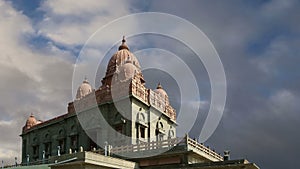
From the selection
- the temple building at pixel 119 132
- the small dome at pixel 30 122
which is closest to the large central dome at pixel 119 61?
the temple building at pixel 119 132

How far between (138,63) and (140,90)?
246 inches

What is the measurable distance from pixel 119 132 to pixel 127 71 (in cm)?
649

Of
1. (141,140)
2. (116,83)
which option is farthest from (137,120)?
(116,83)

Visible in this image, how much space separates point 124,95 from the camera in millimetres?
41219

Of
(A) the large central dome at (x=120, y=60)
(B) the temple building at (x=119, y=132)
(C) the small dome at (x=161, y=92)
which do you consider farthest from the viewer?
(C) the small dome at (x=161, y=92)

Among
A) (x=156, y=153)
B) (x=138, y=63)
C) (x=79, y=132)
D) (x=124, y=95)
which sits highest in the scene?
(x=138, y=63)

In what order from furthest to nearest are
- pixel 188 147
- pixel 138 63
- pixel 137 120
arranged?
pixel 138 63
pixel 137 120
pixel 188 147

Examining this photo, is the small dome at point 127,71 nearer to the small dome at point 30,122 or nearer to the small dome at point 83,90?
the small dome at point 83,90

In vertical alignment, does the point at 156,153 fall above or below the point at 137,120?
below

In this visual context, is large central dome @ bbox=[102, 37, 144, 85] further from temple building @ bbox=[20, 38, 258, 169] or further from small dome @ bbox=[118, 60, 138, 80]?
small dome @ bbox=[118, 60, 138, 80]

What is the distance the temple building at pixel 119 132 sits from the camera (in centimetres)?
3083

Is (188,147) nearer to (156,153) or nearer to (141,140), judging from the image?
(156,153)

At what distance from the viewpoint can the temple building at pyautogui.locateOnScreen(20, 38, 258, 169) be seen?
3083 cm

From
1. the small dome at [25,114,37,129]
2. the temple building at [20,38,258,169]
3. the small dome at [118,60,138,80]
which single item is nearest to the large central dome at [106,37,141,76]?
the temple building at [20,38,258,169]
